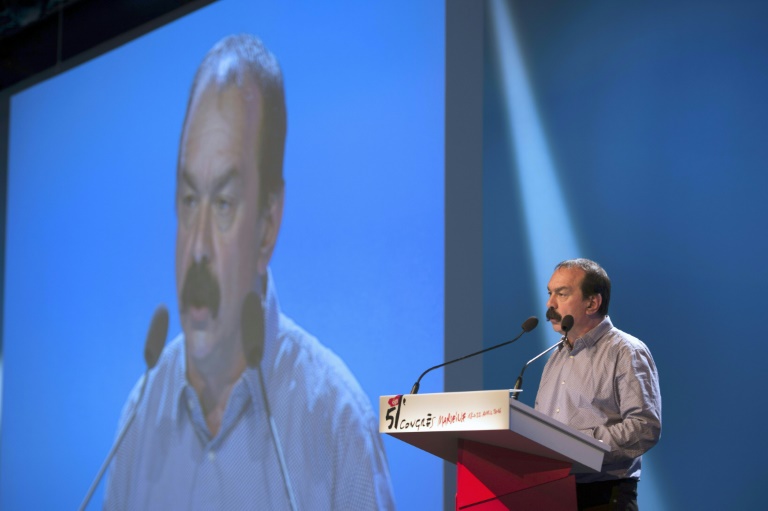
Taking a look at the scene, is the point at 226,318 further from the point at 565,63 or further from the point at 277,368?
the point at 565,63

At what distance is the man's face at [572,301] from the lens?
290cm

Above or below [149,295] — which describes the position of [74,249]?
above

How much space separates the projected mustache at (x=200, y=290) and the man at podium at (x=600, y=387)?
1.88 m

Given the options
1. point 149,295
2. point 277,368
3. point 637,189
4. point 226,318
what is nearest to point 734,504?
point 637,189

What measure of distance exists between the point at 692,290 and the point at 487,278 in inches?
39.7

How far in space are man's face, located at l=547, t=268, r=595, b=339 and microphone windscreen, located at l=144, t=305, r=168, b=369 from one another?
238 centimetres

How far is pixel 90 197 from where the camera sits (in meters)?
5.30

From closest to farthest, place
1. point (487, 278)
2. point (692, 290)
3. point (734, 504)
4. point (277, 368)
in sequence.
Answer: point (734, 504) → point (692, 290) → point (277, 368) → point (487, 278)

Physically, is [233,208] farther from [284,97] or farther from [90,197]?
[90,197]

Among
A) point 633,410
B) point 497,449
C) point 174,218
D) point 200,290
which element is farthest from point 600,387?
point 174,218

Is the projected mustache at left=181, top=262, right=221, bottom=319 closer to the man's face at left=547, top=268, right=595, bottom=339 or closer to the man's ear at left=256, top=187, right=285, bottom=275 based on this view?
the man's ear at left=256, top=187, right=285, bottom=275

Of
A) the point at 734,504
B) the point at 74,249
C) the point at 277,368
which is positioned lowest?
the point at 734,504

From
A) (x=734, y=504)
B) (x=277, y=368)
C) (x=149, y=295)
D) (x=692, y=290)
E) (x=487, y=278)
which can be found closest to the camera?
(x=734, y=504)

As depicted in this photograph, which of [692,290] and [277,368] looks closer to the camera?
[692,290]
